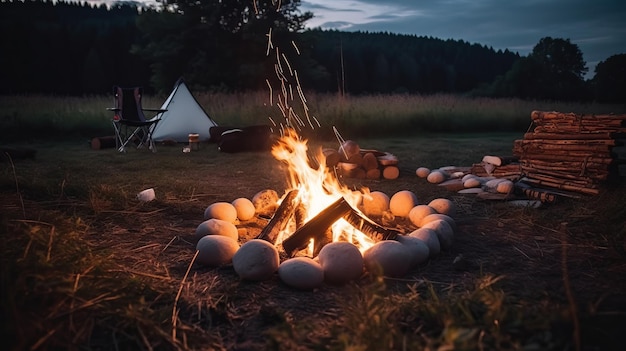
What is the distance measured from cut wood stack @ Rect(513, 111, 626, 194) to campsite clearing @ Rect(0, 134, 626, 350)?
0.88 feet

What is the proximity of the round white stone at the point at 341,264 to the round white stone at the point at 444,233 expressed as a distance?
2.59 feet

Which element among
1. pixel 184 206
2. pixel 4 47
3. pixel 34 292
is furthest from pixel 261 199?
pixel 4 47

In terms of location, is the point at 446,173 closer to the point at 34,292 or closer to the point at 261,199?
the point at 261,199

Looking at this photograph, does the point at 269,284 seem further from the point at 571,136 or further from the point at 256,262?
the point at 571,136

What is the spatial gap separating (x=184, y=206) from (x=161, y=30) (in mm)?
22082

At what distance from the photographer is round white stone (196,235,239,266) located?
2.92m

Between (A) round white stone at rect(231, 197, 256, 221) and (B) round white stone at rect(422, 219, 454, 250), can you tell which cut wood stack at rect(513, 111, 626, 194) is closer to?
(B) round white stone at rect(422, 219, 454, 250)

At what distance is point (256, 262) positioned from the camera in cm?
265

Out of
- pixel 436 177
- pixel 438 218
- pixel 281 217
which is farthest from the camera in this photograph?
pixel 436 177

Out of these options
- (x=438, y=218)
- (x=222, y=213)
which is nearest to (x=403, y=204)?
(x=438, y=218)

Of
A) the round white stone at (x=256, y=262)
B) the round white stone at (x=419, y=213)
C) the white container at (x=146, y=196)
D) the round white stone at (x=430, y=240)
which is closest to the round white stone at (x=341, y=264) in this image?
the round white stone at (x=256, y=262)

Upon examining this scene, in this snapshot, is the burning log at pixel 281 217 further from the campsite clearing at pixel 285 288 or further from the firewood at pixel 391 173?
the firewood at pixel 391 173

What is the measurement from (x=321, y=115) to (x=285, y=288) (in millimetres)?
10102

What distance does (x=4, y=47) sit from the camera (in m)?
29.7
